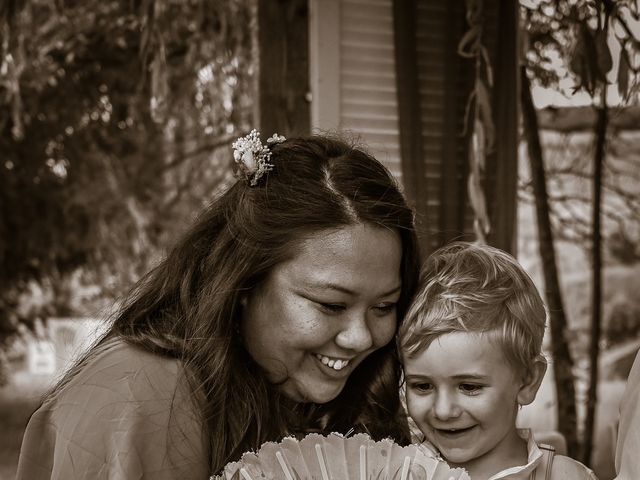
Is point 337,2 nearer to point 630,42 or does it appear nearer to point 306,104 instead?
point 306,104

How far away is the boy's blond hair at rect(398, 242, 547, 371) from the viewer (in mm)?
1988

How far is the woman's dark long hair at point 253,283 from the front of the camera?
6.58ft

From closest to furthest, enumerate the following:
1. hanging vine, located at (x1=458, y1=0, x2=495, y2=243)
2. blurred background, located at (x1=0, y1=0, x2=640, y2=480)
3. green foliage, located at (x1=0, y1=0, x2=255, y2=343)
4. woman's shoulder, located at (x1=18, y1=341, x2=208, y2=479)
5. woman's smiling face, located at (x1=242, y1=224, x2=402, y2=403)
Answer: woman's shoulder, located at (x1=18, y1=341, x2=208, y2=479)
woman's smiling face, located at (x1=242, y1=224, x2=402, y2=403)
hanging vine, located at (x1=458, y1=0, x2=495, y2=243)
blurred background, located at (x1=0, y1=0, x2=640, y2=480)
green foliage, located at (x1=0, y1=0, x2=255, y2=343)

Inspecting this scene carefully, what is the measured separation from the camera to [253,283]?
204 cm

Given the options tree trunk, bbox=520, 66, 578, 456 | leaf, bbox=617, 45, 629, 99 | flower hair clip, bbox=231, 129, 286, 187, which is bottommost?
tree trunk, bbox=520, 66, 578, 456

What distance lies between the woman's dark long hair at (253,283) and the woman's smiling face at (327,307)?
0.04 metres

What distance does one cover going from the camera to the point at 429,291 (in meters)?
2.08

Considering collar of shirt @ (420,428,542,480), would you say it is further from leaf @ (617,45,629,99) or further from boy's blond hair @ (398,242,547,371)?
leaf @ (617,45,629,99)

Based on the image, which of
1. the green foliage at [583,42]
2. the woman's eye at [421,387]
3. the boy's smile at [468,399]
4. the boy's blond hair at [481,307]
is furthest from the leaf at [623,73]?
the woman's eye at [421,387]

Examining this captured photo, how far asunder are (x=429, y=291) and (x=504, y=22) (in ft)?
3.68

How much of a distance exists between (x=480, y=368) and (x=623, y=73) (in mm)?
1002

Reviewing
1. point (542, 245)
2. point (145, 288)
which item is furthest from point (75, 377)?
point (542, 245)

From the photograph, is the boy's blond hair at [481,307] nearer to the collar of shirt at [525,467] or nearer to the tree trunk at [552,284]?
the collar of shirt at [525,467]

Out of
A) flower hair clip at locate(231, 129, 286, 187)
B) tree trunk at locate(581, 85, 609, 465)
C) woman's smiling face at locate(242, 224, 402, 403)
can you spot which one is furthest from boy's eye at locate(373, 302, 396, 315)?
tree trunk at locate(581, 85, 609, 465)
